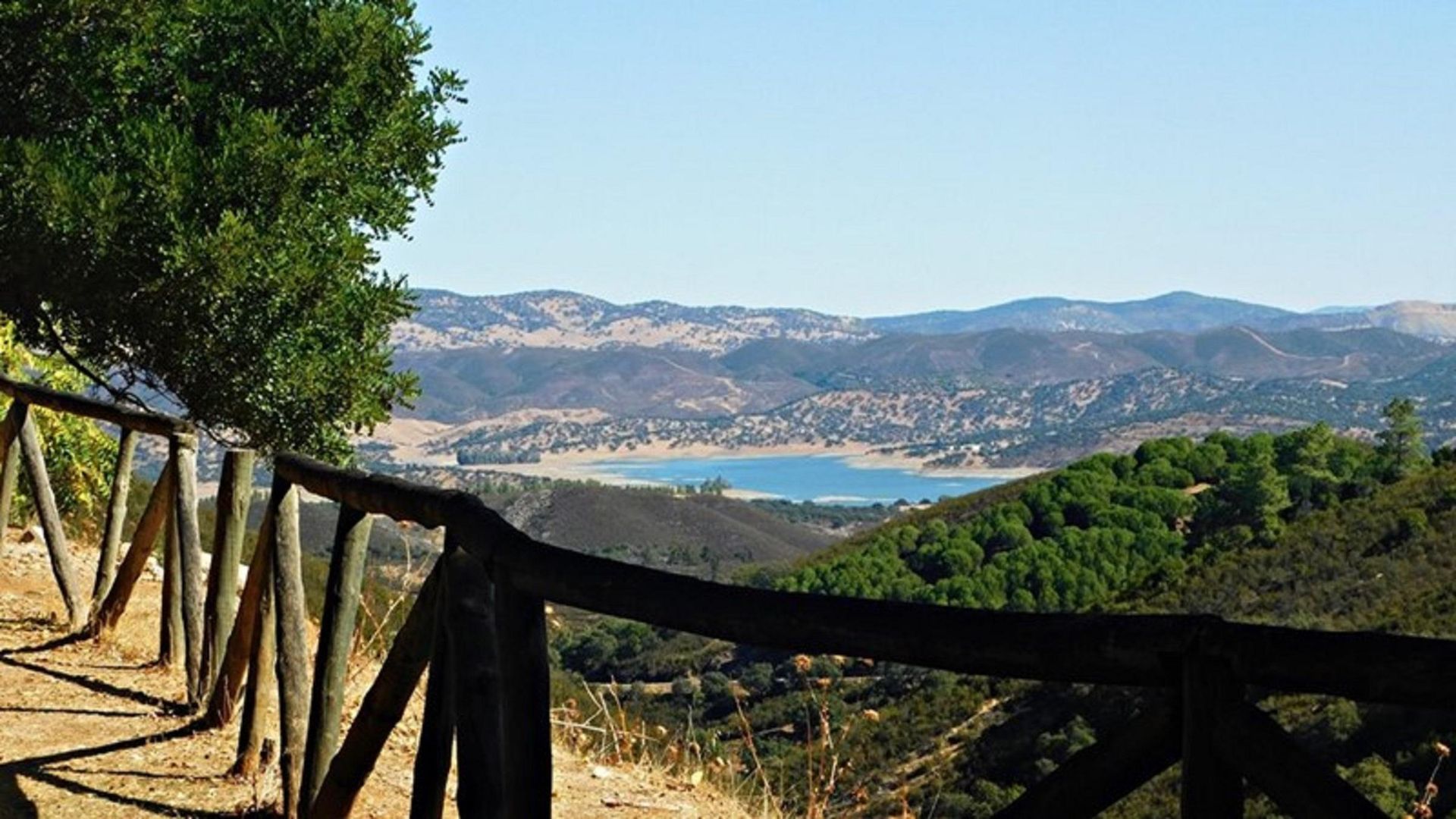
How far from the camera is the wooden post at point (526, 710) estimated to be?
3.82 metres

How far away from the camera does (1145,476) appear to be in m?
109

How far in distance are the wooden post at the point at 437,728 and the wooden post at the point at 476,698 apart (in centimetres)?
15

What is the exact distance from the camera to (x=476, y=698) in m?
3.97

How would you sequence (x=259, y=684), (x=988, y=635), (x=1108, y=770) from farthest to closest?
1. (x=259, y=684)
2. (x=988, y=635)
3. (x=1108, y=770)

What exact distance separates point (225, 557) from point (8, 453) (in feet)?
14.5

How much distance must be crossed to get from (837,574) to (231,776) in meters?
88.8

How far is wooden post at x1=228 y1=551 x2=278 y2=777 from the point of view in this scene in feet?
21.7

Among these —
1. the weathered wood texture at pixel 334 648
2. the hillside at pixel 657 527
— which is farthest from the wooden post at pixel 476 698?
the hillside at pixel 657 527

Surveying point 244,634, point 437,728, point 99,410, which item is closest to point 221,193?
point 99,410

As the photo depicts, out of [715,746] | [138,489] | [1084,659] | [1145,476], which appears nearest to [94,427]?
[138,489]

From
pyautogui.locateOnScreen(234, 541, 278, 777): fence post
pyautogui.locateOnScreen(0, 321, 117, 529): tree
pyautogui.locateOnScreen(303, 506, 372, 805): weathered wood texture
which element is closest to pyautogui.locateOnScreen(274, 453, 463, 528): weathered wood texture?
pyautogui.locateOnScreen(303, 506, 372, 805): weathered wood texture

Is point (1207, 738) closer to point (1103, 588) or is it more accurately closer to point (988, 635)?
point (988, 635)

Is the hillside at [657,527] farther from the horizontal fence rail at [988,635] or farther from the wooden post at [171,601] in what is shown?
the horizontal fence rail at [988,635]

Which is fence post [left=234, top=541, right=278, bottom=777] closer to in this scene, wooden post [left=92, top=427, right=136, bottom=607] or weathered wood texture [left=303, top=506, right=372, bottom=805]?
weathered wood texture [left=303, top=506, right=372, bottom=805]
